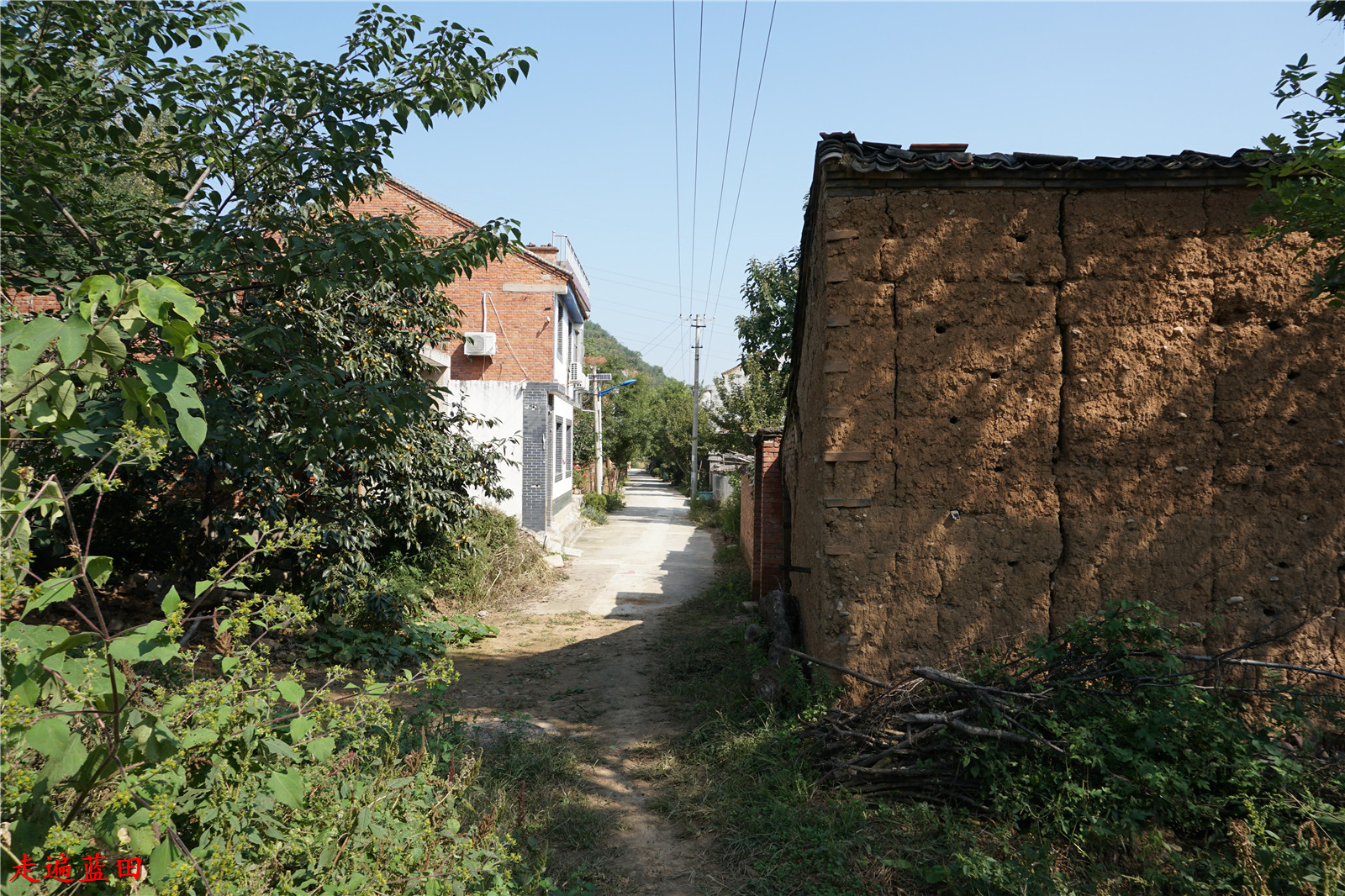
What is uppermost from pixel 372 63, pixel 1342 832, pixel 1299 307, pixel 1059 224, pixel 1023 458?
pixel 372 63

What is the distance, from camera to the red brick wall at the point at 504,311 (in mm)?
16562

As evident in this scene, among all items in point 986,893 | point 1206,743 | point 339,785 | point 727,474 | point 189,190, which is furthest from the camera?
point 727,474

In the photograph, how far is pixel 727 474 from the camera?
2461 cm

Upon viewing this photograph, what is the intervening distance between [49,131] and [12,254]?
0.79 m

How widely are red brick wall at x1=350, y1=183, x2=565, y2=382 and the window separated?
2351 millimetres

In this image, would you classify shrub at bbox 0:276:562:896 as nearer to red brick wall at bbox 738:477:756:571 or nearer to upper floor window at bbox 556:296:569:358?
red brick wall at bbox 738:477:756:571

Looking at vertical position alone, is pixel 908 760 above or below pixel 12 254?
below

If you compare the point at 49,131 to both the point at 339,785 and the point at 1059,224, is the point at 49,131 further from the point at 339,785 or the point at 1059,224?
the point at 1059,224

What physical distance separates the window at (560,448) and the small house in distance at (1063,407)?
14.2m

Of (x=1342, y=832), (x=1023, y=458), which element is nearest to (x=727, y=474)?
(x=1023, y=458)

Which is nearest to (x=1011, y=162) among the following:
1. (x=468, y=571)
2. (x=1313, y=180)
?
(x=1313, y=180)

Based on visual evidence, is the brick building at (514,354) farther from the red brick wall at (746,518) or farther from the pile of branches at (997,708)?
the pile of branches at (997,708)

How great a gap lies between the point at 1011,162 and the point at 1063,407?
1.68 m

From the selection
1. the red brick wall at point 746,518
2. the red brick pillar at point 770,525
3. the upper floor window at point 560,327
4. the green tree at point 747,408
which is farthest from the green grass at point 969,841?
the green tree at point 747,408
